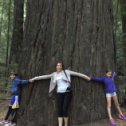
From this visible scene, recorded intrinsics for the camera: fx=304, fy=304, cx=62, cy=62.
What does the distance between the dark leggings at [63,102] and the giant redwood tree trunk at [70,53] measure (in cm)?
14

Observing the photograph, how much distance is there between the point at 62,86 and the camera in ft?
24.8

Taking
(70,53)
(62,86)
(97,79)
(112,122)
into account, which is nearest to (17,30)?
(70,53)

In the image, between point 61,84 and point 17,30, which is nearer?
point 61,84

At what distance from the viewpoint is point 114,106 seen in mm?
8000

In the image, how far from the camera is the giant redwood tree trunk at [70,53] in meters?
7.58

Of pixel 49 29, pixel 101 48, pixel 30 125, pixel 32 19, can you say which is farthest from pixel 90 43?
pixel 30 125

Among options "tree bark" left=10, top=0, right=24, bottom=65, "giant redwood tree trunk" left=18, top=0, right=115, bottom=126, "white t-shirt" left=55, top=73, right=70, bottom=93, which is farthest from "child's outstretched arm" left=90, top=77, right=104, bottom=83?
"tree bark" left=10, top=0, right=24, bottom=65

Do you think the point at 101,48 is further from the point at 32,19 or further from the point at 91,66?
the point at 32,19

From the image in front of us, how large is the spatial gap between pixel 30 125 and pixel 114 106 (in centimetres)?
225

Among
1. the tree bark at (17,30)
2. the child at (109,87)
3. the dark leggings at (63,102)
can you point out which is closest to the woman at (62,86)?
the dark leggings at (63,102)

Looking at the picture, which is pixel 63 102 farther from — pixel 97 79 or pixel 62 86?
pixel 97 79

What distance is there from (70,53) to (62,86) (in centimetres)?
85

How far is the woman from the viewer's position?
741cm

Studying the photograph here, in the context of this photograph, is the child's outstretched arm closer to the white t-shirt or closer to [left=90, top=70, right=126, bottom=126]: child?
[left=90, top=70, right=126, bottom=126]: child
